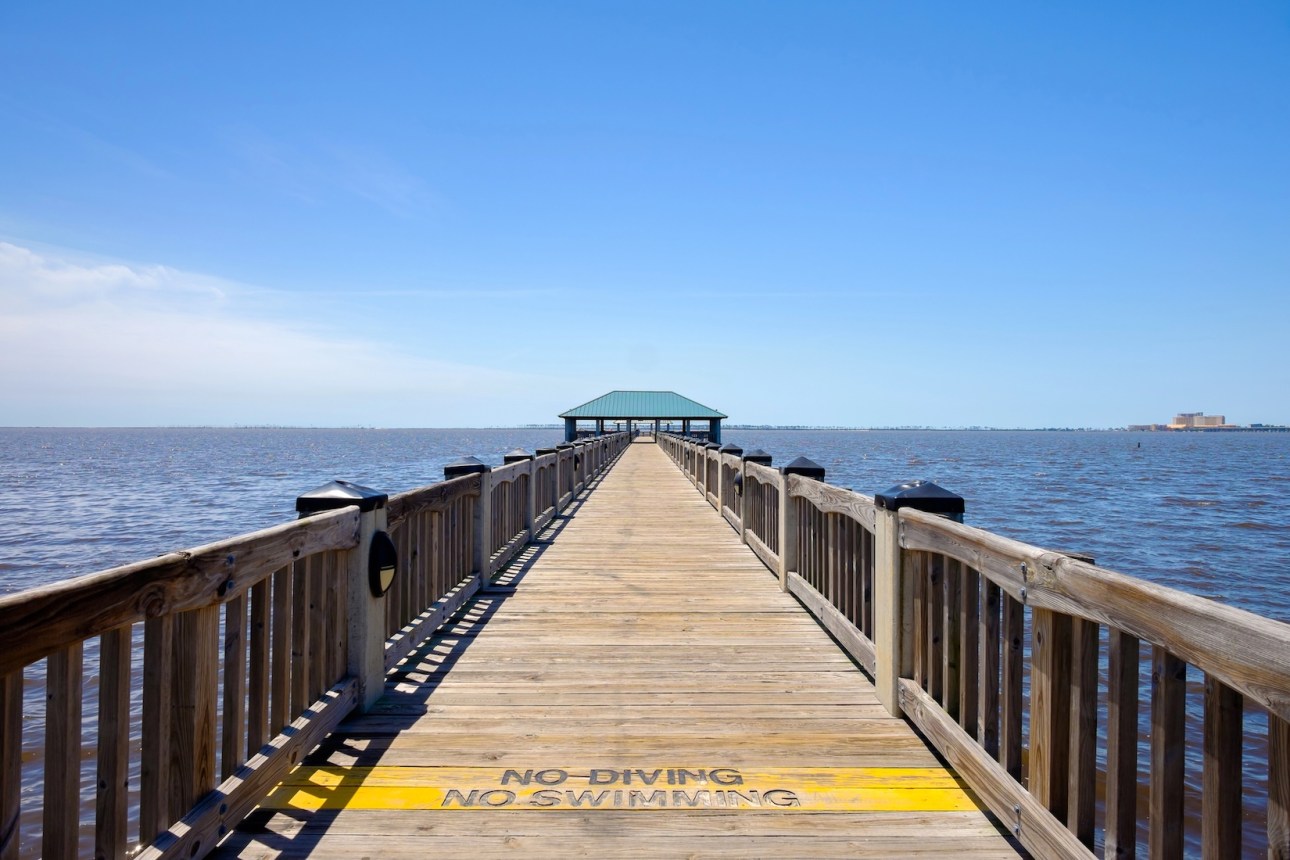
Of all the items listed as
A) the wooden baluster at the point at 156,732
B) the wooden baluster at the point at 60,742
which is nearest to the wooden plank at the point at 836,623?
the wooden baluster at the point at 156,732

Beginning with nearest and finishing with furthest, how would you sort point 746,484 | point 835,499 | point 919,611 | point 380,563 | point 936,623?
point 936,623 < point 919,611 < point 380,563 < point 835,499 < point 746,484

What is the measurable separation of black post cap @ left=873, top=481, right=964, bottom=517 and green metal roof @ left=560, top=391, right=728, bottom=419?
1862 inches

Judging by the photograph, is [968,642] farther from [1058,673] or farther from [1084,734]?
[1084,734]

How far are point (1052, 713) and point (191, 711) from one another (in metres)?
3.07

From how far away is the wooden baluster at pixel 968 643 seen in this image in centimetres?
360

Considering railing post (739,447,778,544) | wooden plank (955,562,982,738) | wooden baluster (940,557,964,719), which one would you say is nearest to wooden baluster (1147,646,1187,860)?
wooden plank (955,562,982,738)

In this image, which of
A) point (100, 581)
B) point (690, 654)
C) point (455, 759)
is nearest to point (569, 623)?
point (690, 654)

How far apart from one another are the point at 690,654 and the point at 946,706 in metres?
2.09

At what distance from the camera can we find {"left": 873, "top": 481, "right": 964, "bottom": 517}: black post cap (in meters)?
4.24

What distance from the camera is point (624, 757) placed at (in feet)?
12.4

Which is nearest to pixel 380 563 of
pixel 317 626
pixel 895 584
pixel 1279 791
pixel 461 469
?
pixel 317 626

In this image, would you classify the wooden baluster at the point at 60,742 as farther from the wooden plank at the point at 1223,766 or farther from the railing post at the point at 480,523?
the railing post at the point at 480,523

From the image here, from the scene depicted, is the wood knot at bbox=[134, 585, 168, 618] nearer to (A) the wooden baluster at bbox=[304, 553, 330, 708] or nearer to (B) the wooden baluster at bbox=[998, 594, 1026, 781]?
(A) the wooden baluster at bbox=[304, 553, 330, 708]

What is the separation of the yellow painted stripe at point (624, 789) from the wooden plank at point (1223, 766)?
141 centimetres
